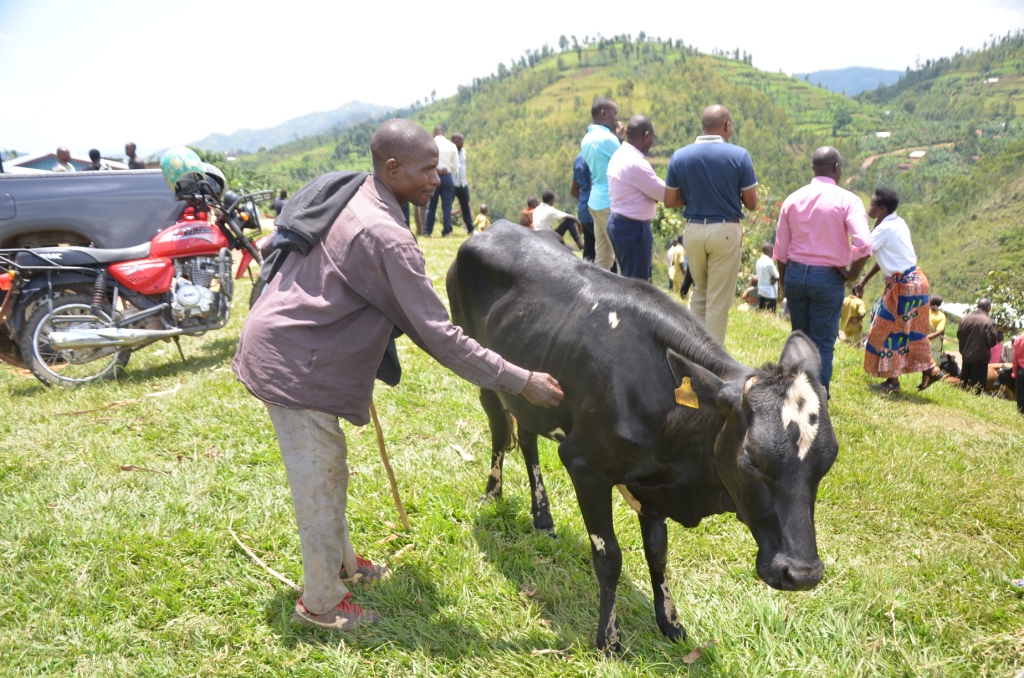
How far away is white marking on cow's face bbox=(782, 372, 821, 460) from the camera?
252cm

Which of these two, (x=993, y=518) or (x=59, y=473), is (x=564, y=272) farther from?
(x=59, y=473)

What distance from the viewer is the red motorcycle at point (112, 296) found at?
6852 millimetres

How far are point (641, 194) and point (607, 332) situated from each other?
12.3ft

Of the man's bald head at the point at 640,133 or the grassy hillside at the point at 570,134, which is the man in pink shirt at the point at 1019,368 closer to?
the man's bald head at the point at 640,133

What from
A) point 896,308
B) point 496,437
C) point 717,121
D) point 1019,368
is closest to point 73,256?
point 496,437

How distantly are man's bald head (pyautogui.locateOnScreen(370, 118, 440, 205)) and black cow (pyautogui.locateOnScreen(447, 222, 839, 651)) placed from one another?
43.2 inches

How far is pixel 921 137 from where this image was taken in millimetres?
171250

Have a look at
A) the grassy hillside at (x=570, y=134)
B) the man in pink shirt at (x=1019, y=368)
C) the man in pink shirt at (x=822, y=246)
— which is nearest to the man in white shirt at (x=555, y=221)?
the man in pink shirt at (x=822, y=246)

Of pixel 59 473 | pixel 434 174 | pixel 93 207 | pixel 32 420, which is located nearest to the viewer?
pixel 434 174

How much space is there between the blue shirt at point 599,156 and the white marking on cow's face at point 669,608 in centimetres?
524

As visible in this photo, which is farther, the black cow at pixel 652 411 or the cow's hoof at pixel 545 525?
the cow's hoof at pixel 545 525

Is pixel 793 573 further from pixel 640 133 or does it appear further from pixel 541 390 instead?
pixel 640 133

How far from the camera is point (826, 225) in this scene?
6.05 meters

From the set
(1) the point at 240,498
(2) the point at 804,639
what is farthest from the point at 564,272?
(1) the point at 240,498
